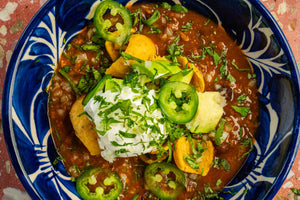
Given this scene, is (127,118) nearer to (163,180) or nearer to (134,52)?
(134,52)

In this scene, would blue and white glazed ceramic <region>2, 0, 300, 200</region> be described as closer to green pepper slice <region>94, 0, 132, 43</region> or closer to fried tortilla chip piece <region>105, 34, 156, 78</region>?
green pepper slice <region>94, 0, 132, 43</region>

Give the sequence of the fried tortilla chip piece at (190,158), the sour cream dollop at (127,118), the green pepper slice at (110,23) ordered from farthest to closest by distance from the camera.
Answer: the fried tortilla chip piece at (190,158) → the green pepper slice at (110,23) → the sour cream dollop at (127,118)

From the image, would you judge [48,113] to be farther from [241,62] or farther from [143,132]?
[241,62]

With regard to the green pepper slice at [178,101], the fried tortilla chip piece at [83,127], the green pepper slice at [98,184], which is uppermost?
the green pepper slice at [178,101]

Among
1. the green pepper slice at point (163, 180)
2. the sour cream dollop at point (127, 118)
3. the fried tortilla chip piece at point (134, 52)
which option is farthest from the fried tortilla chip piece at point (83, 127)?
the green pepper slice at point (163, 180)

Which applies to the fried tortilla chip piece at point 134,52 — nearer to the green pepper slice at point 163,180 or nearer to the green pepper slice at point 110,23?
the green pepper slice at point 110,23

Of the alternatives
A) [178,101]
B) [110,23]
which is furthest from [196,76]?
[110,23]

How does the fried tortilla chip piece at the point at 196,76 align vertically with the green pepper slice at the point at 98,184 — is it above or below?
above
